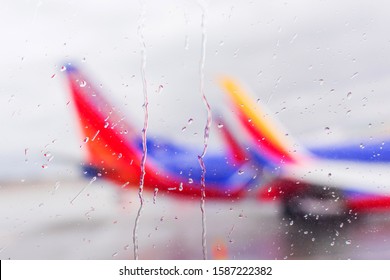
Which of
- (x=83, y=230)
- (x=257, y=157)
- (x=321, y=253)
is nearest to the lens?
(x=321, y=253)

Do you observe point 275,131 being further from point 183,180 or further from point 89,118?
point 89,118

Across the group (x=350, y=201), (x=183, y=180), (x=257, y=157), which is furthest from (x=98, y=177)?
(x=350, y=201)

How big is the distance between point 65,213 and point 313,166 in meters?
1.11

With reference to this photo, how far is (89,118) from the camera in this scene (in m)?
2.17

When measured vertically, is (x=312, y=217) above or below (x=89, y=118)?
below

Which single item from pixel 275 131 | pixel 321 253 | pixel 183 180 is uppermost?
pixel 275 131

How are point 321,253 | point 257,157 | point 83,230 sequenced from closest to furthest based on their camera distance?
point 321,253 → point 83,230 → point 257,157

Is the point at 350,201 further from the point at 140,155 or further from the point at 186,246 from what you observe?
the point at 140,155

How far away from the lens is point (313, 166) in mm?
2119

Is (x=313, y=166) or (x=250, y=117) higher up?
(x=250, y=117)

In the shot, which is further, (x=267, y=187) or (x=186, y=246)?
(x=267, y=187)

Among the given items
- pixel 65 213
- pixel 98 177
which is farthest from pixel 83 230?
pixel 98 177

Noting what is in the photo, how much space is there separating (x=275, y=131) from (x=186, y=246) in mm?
639

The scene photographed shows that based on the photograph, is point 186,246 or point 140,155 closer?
point 186,246
